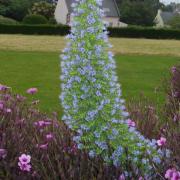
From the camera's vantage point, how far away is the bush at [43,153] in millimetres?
3582

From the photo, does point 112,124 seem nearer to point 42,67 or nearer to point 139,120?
point 139,120

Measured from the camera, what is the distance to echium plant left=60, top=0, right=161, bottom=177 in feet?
11.3

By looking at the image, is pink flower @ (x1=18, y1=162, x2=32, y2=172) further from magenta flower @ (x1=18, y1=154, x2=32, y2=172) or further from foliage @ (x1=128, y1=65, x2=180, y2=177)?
foliage @ (x1=128, y1=65, x2=180, y2=177)

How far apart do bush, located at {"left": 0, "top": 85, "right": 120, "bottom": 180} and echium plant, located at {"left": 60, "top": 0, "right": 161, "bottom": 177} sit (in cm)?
11

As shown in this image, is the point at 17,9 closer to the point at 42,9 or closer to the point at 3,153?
the point at 42,9

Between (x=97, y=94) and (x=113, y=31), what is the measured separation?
1955 inches

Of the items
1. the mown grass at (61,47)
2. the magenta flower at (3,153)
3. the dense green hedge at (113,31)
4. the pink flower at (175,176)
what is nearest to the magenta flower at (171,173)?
the pink flower at (175,176)

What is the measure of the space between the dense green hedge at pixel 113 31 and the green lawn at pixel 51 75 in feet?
82.4

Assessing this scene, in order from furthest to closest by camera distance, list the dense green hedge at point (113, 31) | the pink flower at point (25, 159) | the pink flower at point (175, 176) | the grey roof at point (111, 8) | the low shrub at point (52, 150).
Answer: the grey roof at point (111, 8)
the dense green hedge at point (113, 31)
the pink flower at point (25, 159)
the low shrub at point (52, 150)
the pink flower at point (175, 176)

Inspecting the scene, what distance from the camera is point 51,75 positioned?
1844 centimetres

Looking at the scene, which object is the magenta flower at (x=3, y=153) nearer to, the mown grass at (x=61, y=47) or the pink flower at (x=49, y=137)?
the pink flower at (x=49, y=137)

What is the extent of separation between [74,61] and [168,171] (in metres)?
0.99

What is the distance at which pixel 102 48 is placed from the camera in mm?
3467

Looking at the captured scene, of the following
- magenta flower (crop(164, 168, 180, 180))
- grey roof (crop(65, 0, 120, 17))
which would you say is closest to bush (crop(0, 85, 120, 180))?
magenta flower (crop(164, 168, 180, 180))
